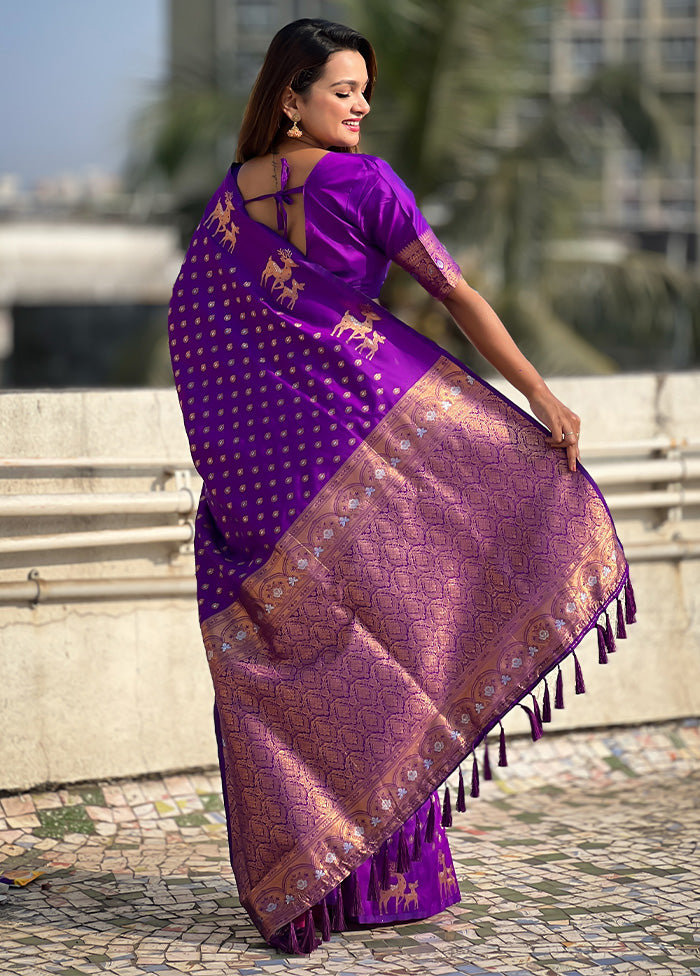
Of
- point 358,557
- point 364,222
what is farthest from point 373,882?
point 364,222

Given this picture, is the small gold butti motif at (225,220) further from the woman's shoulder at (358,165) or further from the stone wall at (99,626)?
the stone wall at (99,626)

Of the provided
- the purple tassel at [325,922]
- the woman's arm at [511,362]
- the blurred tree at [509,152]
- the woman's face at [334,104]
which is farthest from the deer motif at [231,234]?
the blurred tree at [509,152]

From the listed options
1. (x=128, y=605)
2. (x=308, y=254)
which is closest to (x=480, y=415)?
(x=308, y=254)

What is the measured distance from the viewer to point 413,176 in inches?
537

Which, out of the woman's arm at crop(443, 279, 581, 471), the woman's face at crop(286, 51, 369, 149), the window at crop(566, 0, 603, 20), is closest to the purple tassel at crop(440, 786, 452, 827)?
the woman's arm at crop(443, 279, 581, 471)

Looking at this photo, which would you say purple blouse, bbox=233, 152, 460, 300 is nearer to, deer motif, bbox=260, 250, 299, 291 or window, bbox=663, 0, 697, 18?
deer motif, bbox=260, 250, 299, 291

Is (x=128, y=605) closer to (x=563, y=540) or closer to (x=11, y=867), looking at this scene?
(x=11, y=867)

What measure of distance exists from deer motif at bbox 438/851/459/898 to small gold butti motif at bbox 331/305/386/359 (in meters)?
1.14

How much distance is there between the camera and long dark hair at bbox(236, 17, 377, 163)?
114 inches

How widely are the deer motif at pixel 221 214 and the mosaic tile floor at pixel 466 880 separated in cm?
154

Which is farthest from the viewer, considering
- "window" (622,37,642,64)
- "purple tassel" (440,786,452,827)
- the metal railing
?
"window" (622,37,642,64)

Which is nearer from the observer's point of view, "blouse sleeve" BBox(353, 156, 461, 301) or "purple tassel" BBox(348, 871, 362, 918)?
"blouse sleeve" BBox(353, 156, 461, 301)

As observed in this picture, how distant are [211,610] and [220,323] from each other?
62 cm

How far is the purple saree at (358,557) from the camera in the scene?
285 centimetres
